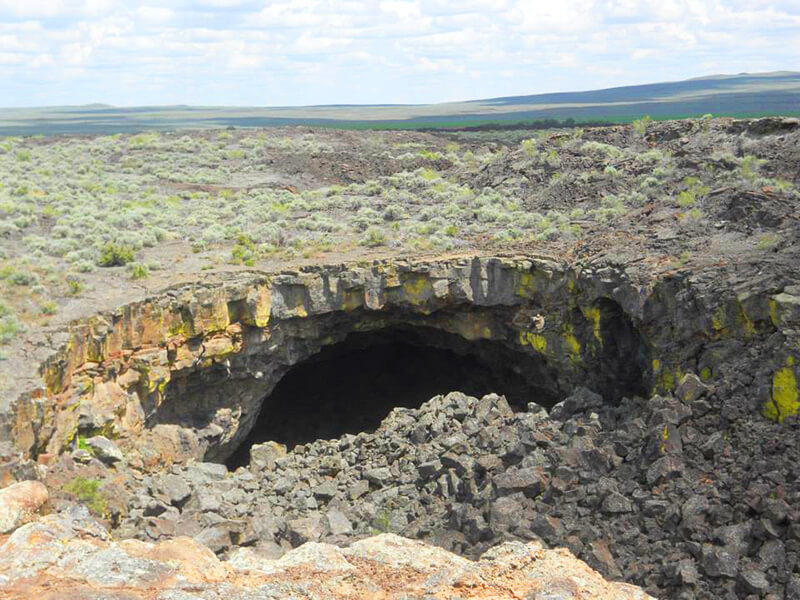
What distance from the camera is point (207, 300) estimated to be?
704 inches

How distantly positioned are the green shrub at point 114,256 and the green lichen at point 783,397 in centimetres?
1474

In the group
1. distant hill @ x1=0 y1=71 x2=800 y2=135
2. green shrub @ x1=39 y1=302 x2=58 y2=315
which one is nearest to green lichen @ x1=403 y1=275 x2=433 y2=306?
green shrub @ x1=39 y1=302 x2=58 y2=315

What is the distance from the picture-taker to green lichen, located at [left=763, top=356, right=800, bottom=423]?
12.3m

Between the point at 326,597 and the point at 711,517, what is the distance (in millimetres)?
5661

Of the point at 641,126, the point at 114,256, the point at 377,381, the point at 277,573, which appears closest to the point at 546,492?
the point at 277,573

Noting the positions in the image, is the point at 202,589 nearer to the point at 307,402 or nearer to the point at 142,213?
the point at 307,402

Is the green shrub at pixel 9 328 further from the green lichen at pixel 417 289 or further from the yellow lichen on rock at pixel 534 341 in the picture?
the yellow lichen on rock at pixel 534 341

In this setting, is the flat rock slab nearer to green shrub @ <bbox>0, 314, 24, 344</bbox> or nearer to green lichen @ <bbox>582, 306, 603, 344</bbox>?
green shrub @ <bbox>0, 314, 24, 344</bbox>

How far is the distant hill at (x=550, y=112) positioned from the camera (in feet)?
280

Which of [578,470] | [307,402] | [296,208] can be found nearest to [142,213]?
[296,208]

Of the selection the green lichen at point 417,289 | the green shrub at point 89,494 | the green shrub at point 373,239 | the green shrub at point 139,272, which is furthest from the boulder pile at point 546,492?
the green shrub at point 373,239

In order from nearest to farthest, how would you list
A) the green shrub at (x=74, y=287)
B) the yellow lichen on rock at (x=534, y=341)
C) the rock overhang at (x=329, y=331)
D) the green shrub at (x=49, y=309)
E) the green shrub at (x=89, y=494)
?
the green shrub at (x=89, y=494) → the rock overhang at (x=329, y=331) → the green shrub at (x=49, y=309) → the green shrub at (x=74, y=287) → the yellow lichen on rock at (x=534, y=341)

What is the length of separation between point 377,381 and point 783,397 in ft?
46.2

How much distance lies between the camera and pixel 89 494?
13.3 metres
